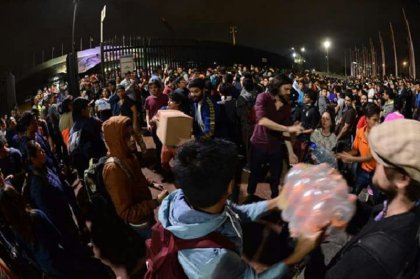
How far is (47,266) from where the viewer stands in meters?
3.53

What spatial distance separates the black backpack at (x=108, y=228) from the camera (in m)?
3.60

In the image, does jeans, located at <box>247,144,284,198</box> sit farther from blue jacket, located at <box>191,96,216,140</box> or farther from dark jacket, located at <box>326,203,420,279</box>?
dark jacket, located at <box>326,203,420,279</box>

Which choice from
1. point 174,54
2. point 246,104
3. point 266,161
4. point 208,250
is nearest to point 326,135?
point 266,161

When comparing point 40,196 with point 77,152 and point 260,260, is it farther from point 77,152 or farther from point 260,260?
point 260,260

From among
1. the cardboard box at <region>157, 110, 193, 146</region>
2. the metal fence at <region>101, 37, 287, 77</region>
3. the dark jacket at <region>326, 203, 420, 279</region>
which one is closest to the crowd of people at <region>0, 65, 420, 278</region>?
the dark jacket at <region>326, 203, 420, 279</region>

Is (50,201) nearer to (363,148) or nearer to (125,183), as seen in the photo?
(125,183)

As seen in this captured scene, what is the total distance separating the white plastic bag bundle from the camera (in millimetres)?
1792

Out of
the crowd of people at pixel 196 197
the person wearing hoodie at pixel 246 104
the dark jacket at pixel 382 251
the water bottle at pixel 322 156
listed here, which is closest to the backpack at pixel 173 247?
the crowd of people at pixel 196 197

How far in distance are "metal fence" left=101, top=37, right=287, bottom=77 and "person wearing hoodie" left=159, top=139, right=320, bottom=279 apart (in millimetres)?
14438

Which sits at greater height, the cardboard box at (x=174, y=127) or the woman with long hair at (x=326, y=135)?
the cardboard box at (x=174, y=127)

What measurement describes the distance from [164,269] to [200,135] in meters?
3.71

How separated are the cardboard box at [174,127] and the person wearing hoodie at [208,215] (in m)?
2.43

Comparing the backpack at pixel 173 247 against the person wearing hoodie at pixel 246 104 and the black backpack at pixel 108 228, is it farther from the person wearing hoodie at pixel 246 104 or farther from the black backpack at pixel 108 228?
the person wearing hoodie at pixel 246 104

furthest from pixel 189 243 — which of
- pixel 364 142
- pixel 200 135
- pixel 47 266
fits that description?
pixel 364 142
